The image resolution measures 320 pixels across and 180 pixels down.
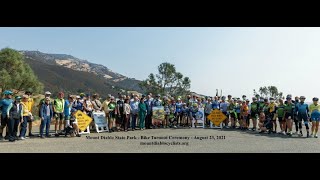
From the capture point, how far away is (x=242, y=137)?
1306 cm

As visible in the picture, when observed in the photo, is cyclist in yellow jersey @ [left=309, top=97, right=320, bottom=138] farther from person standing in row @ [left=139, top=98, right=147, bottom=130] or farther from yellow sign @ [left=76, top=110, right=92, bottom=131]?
yellow sign @ [left=76, top=110, right=92, bottom=131]

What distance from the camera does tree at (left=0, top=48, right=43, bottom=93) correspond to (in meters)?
21.0

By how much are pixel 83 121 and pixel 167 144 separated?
14.6 ft

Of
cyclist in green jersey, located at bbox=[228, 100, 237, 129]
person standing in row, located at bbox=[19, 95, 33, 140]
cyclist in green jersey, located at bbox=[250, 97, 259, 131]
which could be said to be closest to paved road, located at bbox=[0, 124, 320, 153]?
person standing in row, located at bbox=[19, 95, 33, 140]

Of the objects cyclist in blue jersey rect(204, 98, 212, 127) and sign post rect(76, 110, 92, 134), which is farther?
cyclist in blue jersey rect(204, 98, 212, 127)

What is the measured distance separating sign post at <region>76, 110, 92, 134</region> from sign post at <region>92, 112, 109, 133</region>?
2.05 ft

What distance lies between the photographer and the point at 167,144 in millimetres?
11078

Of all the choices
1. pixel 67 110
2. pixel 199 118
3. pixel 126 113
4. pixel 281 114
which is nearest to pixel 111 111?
pixel 126 113

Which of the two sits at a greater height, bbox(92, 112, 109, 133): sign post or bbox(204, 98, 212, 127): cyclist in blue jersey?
bbox(204, 98, 212, 127): cyclist in blue jersey

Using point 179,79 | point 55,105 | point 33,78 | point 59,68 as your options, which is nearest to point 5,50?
point 33,78

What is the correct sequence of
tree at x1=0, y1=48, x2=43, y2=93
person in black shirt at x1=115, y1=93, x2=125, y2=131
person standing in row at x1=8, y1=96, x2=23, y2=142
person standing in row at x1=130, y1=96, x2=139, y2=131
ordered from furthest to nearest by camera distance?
tree at x1=0, y1=48, x2=43, y2=93
person standing in row at x1=130, y1=96, x2=139, y2=131
person in black shirt at x1=115, y1=93, x2=125, y2=131
person standing in row at x1=8, y1=96, x2=23, y2=142

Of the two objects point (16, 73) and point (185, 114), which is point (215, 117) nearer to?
point (185, 114)
